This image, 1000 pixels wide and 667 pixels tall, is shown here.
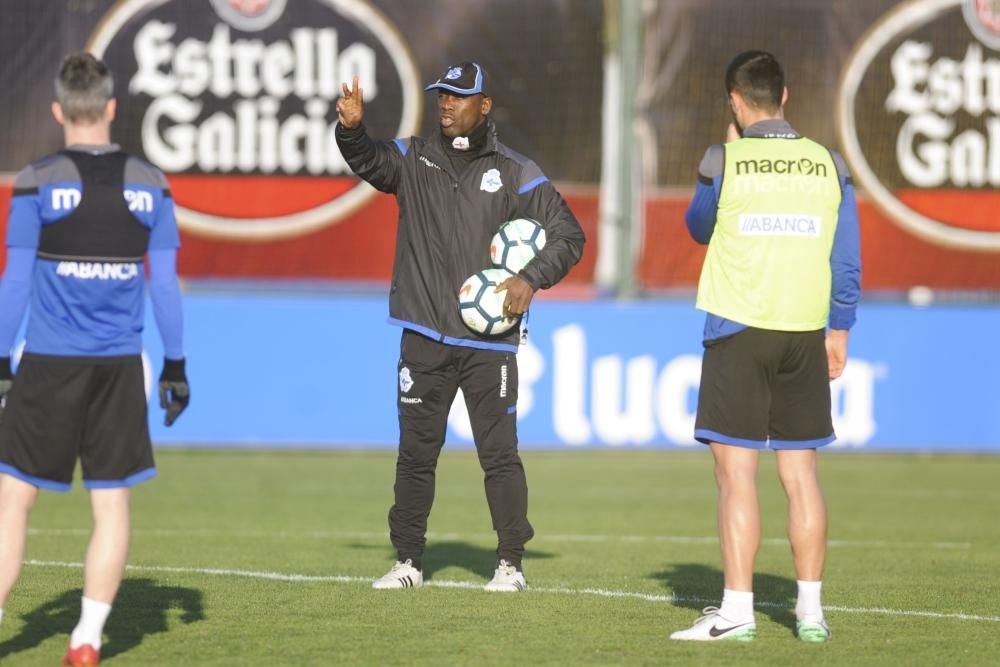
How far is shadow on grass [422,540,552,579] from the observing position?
27.8ft

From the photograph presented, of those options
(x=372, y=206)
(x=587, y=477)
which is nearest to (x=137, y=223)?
(x=587, y=477)

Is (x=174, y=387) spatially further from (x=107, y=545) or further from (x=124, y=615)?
(x=124, y=615)

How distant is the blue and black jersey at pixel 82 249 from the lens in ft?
18.1

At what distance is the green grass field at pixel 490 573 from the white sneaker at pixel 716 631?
5cm

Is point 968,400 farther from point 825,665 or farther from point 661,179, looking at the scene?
point 825,665

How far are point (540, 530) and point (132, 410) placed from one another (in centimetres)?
510

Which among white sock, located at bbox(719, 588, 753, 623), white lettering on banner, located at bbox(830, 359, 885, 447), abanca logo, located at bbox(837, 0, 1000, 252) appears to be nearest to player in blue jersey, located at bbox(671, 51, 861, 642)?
white sock, located at bbox(719, 588, 753, 623)

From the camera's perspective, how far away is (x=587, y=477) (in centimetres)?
1362

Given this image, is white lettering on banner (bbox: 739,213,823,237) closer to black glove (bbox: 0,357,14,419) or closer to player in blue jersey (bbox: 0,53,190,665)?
player in blue jersey (bbox: 0,53,190,665)

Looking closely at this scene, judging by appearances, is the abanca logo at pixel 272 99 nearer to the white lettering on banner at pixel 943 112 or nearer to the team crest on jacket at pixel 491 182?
the white lettering on banner at pixel 943 112

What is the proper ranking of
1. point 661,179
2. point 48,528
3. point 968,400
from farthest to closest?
point 661,179, point 968,400, point 48,528

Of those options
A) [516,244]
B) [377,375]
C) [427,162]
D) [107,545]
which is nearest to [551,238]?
[516,244]

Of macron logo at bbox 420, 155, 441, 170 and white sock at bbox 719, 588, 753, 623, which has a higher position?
macron logo at bbox 420, 155, 441, 170

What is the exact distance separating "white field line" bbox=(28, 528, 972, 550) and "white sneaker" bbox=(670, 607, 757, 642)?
3474 millimetres
